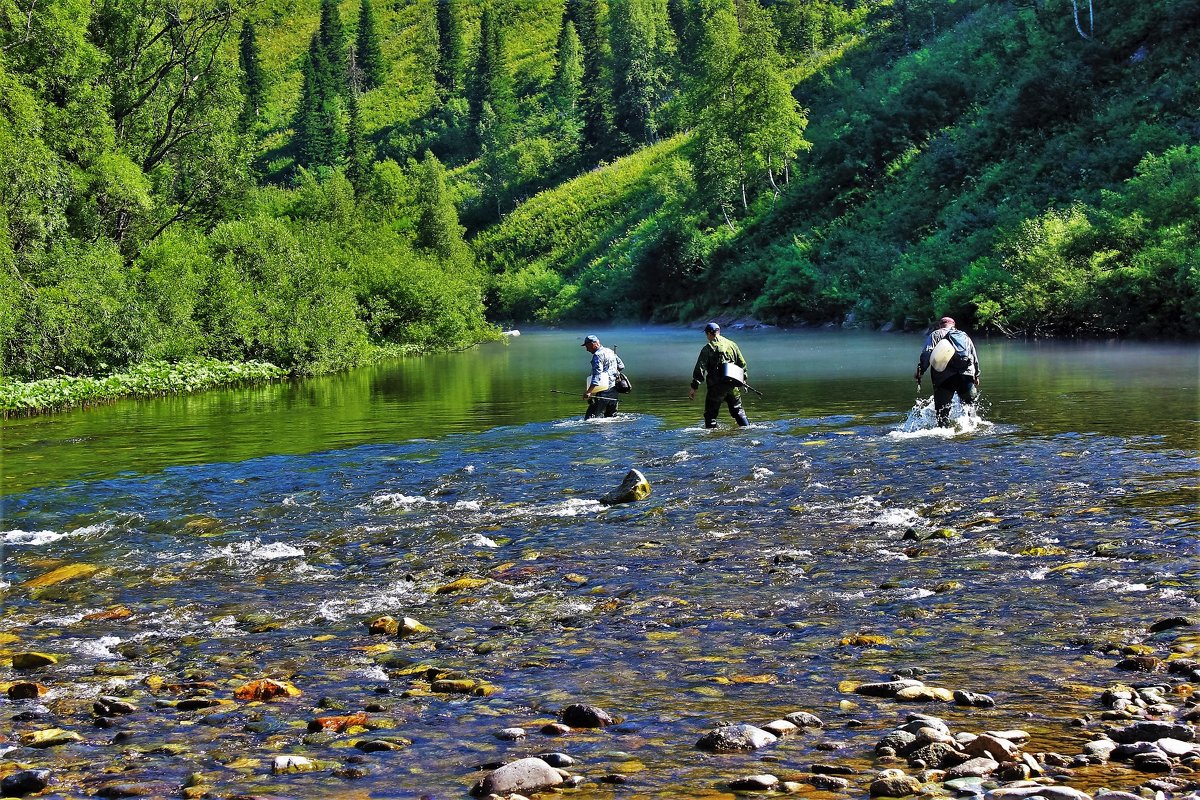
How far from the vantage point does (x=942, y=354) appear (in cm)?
2083

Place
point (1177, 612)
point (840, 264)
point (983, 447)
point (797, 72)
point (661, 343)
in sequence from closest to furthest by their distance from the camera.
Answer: point (1177, 612)
point (983, 447)
point (661, 343)
point (840, 264)
point (797, 72)

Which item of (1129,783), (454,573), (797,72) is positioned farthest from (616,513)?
(797,72)

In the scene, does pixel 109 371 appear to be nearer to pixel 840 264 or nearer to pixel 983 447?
pixel 983 447

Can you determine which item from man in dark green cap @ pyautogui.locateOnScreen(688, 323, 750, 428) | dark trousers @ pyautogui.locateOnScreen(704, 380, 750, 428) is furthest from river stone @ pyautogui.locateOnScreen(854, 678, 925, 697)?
dark trousers @ pyautogui.locateOnScreen(704, 380, 750, 428)

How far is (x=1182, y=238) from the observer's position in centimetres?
4212

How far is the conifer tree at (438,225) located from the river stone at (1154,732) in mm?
81545

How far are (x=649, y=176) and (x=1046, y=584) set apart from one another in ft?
421

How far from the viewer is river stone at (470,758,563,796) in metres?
5.92

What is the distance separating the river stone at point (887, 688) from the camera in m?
7.34

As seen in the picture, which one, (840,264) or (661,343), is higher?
(840,264)

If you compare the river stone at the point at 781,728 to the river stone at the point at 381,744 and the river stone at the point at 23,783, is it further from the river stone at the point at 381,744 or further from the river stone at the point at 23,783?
the river stone at the point at 23,783

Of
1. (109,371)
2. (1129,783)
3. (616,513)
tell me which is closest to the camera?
(1129,783)

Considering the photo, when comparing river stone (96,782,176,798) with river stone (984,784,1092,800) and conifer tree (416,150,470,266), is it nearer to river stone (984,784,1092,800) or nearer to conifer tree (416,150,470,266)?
river stone (984,784,1092,800)

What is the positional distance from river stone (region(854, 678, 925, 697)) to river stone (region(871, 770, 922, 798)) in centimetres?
159
